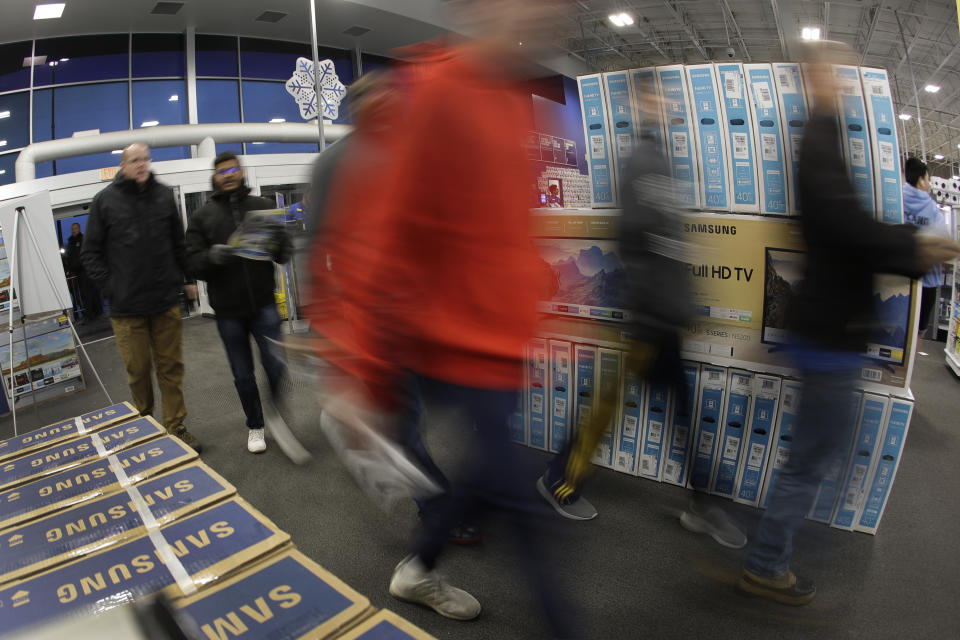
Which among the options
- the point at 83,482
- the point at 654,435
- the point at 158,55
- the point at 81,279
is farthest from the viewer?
the point at 158,55

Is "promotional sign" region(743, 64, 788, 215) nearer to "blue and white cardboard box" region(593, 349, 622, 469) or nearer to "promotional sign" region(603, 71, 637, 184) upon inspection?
"promotional sign" region(603, 71, 637, 184)

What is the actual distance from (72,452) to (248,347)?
50.0 inches

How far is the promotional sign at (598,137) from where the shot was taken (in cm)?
257

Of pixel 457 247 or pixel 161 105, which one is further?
pixel 161 105

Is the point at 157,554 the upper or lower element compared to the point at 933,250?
lower

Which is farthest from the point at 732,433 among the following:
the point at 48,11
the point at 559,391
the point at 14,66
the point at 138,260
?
the point at 14,66

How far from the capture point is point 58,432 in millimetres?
2156

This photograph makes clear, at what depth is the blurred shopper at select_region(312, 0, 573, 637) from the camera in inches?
36.9

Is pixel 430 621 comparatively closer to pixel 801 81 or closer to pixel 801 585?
pixel 801 585

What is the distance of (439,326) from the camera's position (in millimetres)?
1059

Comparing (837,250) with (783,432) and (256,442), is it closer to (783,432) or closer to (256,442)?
(783,432)

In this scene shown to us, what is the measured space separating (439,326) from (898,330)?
2.01m

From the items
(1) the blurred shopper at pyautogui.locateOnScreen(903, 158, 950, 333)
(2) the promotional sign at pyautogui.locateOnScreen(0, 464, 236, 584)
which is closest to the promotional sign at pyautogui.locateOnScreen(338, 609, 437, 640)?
(2) the promotional sign at pyautogui.locateOnScreen(0, 464, 236, 584)

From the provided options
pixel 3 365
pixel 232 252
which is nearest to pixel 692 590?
pixel 232 252
